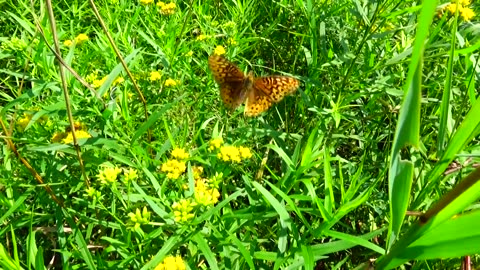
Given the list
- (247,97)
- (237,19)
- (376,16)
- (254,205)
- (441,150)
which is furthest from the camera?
(237,19)

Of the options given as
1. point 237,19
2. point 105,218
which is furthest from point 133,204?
point 237,19

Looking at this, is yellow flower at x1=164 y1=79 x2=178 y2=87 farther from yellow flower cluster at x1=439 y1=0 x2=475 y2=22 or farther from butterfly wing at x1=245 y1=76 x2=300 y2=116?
yellow flower cluster at x1=439 y1=0 x2=475 y2=22

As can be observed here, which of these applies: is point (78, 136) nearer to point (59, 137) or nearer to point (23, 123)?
point (59, 137)

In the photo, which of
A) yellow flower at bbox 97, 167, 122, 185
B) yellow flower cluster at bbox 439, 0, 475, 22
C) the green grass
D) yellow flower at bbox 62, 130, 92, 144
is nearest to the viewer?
the green grass

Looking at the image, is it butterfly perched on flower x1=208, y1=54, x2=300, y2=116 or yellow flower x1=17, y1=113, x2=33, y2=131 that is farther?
butterfly perched on flower x1=208, y1=54, x2=300, y2=116

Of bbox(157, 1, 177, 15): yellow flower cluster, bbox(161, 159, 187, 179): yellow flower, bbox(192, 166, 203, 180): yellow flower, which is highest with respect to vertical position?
bbox(157, 1, 177, 15): yellow flower cluster

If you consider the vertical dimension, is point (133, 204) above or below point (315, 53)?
below

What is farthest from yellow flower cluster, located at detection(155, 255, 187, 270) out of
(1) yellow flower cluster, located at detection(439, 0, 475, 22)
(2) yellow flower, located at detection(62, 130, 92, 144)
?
(1) yellow flower cluster, located at detection(439, 0, 475, 22)

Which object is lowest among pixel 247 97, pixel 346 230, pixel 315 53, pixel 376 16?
pixel 346 230

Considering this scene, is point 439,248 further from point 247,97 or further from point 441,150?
point 247,97
